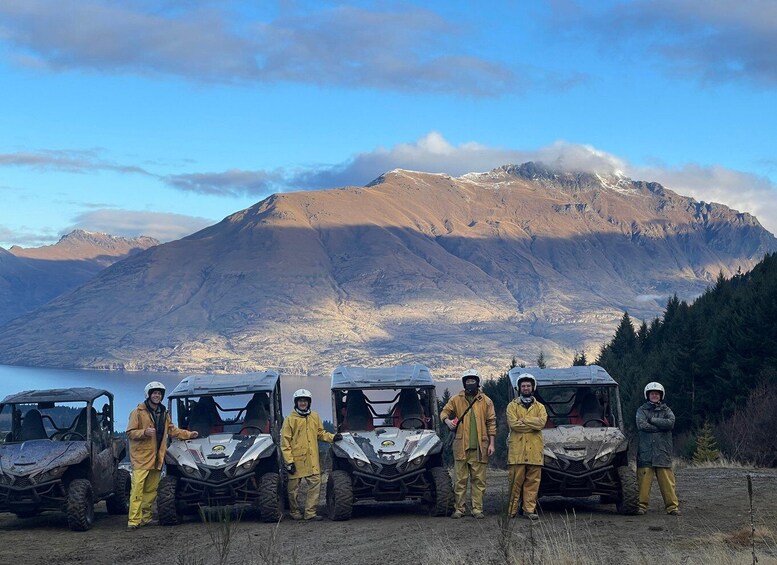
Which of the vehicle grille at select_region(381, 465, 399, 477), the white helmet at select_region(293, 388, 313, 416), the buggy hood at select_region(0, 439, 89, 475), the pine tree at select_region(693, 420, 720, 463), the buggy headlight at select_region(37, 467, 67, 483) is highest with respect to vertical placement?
the white helmet at select_region(293, 388, 313, 416)

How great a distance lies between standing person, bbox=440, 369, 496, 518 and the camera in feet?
55.3

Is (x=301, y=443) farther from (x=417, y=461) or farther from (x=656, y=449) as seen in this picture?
(x=656, y=449)

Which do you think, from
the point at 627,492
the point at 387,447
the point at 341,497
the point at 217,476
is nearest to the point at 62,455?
the point at 217,476

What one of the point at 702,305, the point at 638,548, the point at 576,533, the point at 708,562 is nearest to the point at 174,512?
the point at 576,533

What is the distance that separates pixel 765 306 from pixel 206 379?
34.5m

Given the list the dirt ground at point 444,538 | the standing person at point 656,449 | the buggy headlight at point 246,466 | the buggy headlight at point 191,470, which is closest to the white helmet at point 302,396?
the buggy headlight at point 246,466

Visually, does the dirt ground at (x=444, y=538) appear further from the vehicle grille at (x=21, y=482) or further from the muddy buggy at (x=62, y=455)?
the vehicle grille at (x=21, y=482)

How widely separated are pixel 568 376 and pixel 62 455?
8.57 meters

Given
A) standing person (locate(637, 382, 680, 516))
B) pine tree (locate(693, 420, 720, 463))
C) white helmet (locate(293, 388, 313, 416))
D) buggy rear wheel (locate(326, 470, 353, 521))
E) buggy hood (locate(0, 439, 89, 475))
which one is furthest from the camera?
pine tree (locate(693, 420, 720, 463))

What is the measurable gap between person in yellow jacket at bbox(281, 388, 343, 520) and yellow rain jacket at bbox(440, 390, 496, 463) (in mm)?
2039

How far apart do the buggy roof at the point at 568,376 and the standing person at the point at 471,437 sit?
0.89m

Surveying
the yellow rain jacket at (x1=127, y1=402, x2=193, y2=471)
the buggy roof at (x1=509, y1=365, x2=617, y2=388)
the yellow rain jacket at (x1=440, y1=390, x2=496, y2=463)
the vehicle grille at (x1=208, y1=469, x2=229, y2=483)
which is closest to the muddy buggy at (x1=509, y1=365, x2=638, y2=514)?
the buggy roof at (x1=509, y1=365, x2=617, y2=388)

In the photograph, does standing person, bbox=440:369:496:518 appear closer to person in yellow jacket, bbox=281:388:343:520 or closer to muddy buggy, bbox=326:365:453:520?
muddy buggy, bbox=326:365:453:520

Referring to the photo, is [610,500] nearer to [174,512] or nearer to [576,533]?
[576,533]
